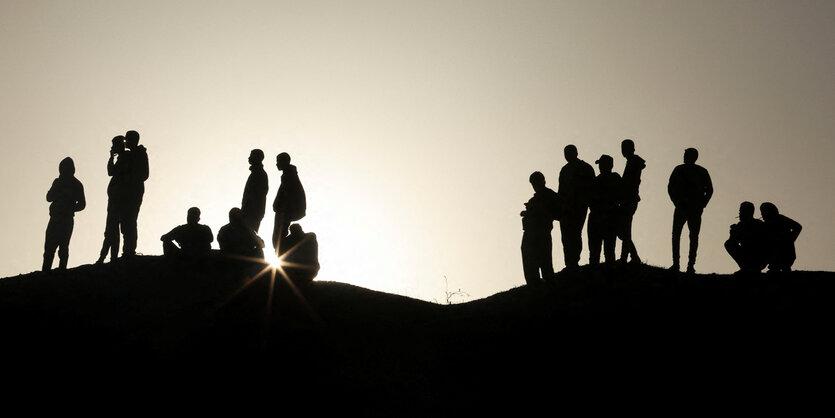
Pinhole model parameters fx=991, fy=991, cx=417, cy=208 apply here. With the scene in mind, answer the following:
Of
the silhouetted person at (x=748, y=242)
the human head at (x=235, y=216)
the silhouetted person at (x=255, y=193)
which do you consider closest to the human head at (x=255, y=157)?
the silhouetted person at (x=255, y=193)

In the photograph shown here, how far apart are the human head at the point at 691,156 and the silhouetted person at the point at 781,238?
179 cm

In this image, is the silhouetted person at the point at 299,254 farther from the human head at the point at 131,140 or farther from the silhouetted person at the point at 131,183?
the human head at the point at 131,140

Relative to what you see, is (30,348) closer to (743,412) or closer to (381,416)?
(381,416)

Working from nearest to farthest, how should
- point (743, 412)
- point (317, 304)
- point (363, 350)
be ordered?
point (743, 412) → point (363, 350) → point (317, 304)

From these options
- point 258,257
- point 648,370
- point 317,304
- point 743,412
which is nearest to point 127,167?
point 258,257

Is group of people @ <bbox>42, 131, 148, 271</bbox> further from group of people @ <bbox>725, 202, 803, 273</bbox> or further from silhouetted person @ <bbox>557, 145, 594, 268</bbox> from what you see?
group of people @ <bbox>725, 202, 803, 273</bbox>

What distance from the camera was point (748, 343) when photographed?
15344mm

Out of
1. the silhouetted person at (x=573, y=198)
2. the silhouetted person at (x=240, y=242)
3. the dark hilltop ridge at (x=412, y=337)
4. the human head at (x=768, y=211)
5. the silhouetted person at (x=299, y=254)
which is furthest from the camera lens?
the human head at (x=768, y=211)

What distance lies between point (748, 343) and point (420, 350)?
518 centimetres

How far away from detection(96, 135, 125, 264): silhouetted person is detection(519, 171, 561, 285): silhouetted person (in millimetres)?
8057

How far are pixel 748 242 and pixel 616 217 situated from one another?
2.76 metres

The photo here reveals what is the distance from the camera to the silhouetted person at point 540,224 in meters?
18.8

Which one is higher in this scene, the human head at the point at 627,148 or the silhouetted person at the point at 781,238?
the human head at the point at 627,148

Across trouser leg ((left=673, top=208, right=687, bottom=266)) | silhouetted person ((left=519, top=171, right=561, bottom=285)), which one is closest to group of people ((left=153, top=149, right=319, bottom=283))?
silhouetted person ((left=519, top=171, right=561, bottom=285))
